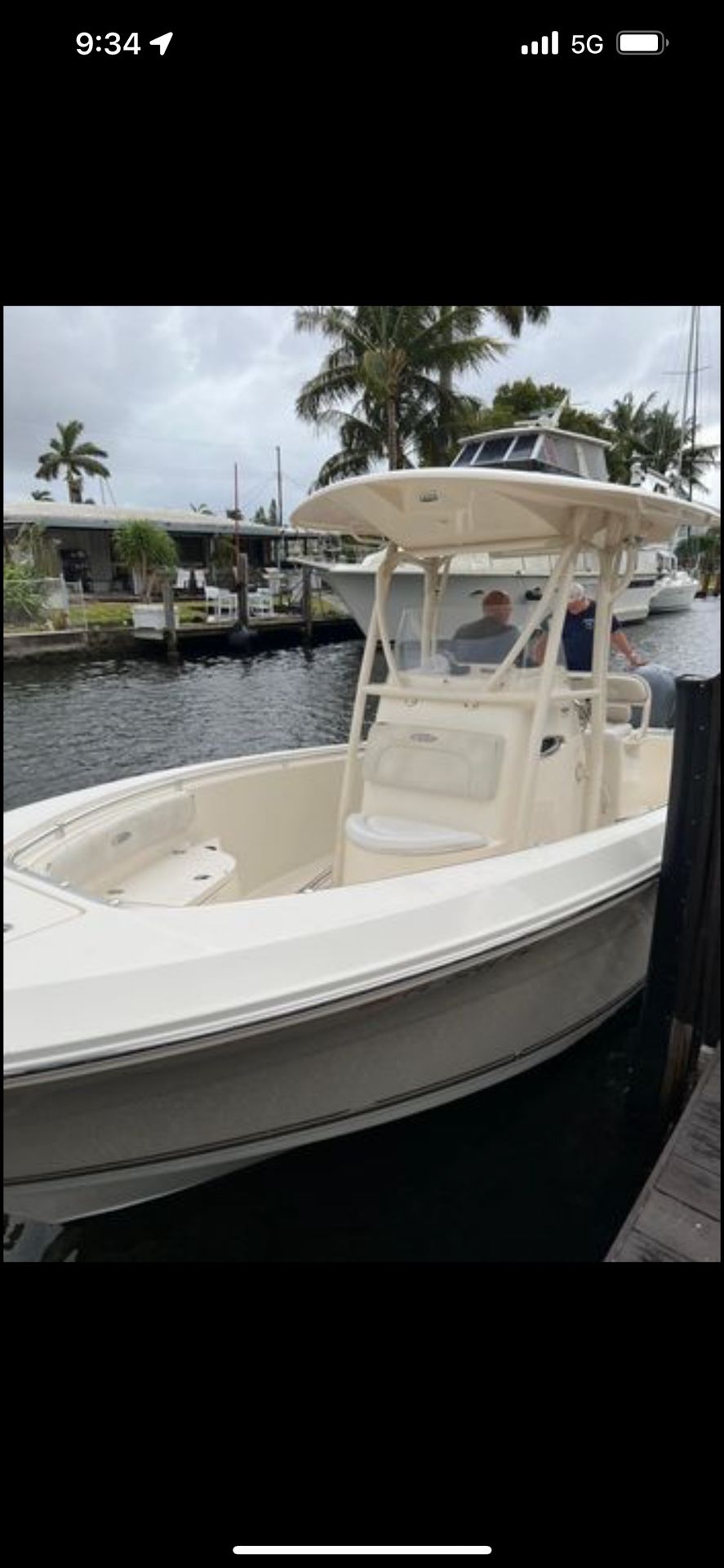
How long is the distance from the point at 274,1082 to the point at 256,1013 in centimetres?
37

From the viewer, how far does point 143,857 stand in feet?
12.5

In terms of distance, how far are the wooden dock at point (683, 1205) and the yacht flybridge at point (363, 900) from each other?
70 cm

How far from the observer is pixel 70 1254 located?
2734mm

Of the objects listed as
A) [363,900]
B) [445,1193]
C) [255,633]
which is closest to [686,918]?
[363,900]

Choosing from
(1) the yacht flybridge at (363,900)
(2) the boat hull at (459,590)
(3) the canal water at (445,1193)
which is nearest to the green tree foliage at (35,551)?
(2) the boat hull at (459,590)

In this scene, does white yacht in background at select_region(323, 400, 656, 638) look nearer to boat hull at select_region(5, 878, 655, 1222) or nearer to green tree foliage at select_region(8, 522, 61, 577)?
boat hull at select_region(5, 878, 655, 1222)

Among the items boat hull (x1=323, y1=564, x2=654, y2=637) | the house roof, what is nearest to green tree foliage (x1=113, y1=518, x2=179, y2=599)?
the house roof

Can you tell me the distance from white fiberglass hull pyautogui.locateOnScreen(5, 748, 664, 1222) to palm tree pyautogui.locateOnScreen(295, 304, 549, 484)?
19.3 meters

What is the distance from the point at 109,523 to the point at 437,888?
968 inches

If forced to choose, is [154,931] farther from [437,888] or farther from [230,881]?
[230,881]

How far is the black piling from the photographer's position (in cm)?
273

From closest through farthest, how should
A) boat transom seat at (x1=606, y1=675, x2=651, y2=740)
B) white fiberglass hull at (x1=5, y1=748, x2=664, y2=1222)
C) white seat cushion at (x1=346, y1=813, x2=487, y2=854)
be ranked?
1. white fiberglass hull at (x1=5, y1=748, x2=664, y2=1222)
2. white seat cushion at (x1=346, y1=813, x2=487, y2=854)
3. boat transom seat at (x1=606, y1=675, x2=651, y2=740)
